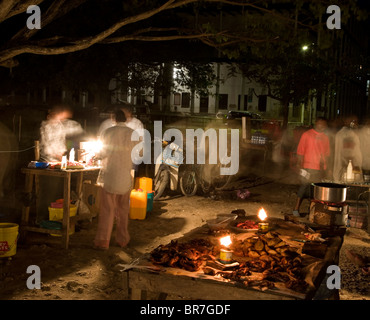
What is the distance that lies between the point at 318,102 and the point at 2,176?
31.1 meters

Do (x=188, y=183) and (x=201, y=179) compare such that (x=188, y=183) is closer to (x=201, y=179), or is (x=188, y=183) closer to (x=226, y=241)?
(x=201, y=179)

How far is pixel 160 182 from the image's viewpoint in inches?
459

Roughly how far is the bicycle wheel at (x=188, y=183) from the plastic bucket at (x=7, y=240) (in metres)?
6.32

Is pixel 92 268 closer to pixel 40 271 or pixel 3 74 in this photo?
pixel 40 271

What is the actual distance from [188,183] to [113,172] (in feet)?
18.7

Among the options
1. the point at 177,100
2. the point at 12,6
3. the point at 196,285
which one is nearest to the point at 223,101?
the point at 177,100

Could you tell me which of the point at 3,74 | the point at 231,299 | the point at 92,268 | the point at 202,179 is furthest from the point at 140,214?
the point at 3,74

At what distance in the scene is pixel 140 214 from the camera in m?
9.48

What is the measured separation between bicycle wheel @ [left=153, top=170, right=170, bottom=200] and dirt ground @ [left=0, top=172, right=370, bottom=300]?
1.14 ft

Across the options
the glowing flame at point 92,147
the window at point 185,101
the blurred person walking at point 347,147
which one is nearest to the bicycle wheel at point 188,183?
the blurred person walking at point 347,147

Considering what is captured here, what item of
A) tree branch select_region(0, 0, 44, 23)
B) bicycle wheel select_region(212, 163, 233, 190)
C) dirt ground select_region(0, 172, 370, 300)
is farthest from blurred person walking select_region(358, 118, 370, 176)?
tree branch select_region(0, 0, 44, 23)

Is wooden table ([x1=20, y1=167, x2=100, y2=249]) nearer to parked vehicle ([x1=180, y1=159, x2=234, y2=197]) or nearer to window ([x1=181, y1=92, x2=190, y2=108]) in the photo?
parked vehicle ([x1=180, y1=159, x2=234, y2=197])

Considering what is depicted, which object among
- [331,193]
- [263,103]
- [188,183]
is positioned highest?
[263,103]
